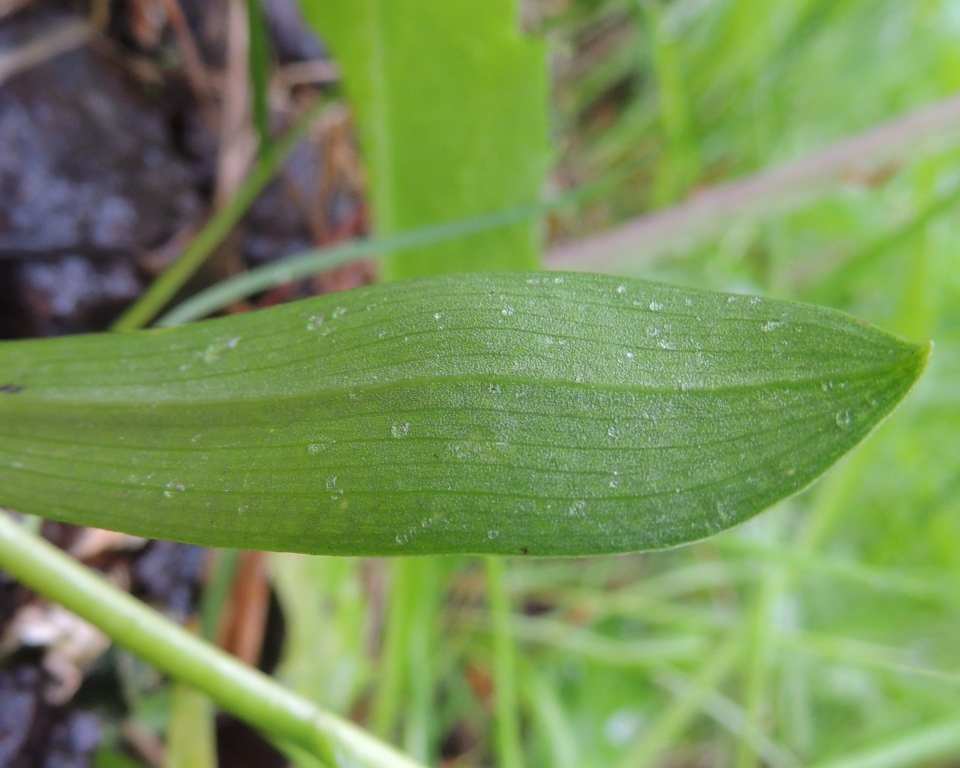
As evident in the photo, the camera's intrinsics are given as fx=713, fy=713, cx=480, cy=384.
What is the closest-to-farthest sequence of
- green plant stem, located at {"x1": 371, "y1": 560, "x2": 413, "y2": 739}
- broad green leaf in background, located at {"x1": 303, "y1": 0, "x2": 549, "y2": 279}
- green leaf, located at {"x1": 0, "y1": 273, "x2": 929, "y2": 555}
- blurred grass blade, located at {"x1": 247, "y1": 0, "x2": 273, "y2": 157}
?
green leaf, located at {"x1": 0, "y1": 273, "x2": 929, "y2": 555} < blurred grass blade, located at {"x1": 247, "y1": 0, "x2": 273, "y2": 157} < broad green leaf in background, located at {"x1": 303, "y1": 0, "x2": 549, "y2": 279} < green plant stem, located at {"x1": 371, "y1": 560, "x2": 413, "y2": 739}

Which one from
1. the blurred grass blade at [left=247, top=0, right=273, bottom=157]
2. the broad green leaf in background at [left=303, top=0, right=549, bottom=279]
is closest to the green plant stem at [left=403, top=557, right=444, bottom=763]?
the broad green leaf in background at [left=303, top=0, right=549, bottom=279]

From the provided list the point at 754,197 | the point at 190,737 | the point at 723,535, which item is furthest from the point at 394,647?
the point at 754,197

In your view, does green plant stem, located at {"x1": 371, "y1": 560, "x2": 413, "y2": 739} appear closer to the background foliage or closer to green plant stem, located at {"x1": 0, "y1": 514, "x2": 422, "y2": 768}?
the background foliage

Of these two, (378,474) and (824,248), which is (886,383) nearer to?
(378,474)

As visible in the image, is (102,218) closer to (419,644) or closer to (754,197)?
(419,644)

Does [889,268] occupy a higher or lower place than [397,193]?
higher

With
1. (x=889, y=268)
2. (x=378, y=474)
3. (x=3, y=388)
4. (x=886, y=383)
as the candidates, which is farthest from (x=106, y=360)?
(x=889, y=268)

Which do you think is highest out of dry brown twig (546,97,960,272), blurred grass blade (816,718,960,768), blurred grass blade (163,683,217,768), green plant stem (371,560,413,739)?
dry brown twig (546,97,960,272)

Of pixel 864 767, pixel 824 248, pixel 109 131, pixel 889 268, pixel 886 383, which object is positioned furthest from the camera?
pixel 824 248
